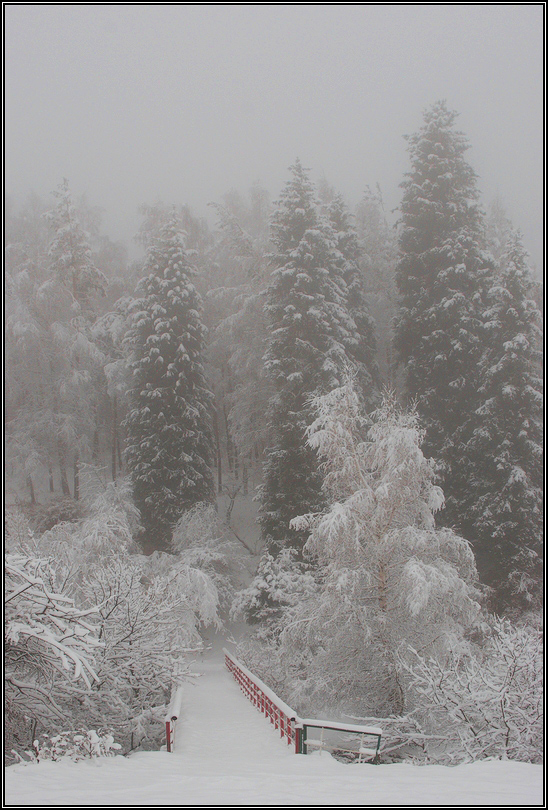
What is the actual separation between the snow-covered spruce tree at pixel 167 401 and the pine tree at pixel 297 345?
415 centimetres

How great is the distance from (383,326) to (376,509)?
2004cm

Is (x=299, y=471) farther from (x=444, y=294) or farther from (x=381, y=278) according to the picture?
(x=381, y=278)

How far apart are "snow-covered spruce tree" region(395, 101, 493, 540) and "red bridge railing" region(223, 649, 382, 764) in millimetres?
10179

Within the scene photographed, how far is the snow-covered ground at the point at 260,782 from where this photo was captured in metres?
5.97

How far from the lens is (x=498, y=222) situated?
36.3 metres

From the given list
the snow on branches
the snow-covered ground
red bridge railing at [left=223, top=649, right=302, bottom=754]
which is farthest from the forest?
red bridge railing at [left=223, top=649, right=302, bottom=754]

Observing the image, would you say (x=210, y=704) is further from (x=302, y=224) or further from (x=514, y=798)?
(x=302, y=224)

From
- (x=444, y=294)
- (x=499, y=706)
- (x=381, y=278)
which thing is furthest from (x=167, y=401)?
(x=499, y=706)

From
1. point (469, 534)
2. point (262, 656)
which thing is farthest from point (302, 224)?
point (262, 656)

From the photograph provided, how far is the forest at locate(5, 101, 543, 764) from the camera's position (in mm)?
9977

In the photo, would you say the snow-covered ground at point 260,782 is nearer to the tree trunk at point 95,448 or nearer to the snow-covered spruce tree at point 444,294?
the snow-covered spruce tree at point 444,294

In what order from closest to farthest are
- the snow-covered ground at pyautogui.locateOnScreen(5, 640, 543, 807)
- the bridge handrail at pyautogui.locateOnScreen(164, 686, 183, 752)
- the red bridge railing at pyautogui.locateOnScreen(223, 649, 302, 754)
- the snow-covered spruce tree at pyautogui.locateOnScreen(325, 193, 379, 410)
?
the snow-covered ground at pyautogui.locateOnScreen(5, 640, 543, 807) → the red bridge railing at pyautogui.locateOnScreen(223, 649, 302, 754) → the bridge handrail at pyautogui.locateOnScreen(164, 686, 183, 752) → the snow-covered spruce tree at pyautogui.locateOnScreen(325, 193, 379, 410)

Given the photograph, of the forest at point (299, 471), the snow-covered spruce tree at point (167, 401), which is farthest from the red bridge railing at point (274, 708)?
the snow-covered spruce tree at point (167, 401)

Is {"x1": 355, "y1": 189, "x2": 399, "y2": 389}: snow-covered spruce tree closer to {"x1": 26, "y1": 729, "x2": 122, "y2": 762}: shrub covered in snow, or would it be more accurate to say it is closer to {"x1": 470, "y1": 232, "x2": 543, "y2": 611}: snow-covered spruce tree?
{"x1": 470, "y1": 232, "x2": 543, "y2": 611}: snow-covered spruce tree
